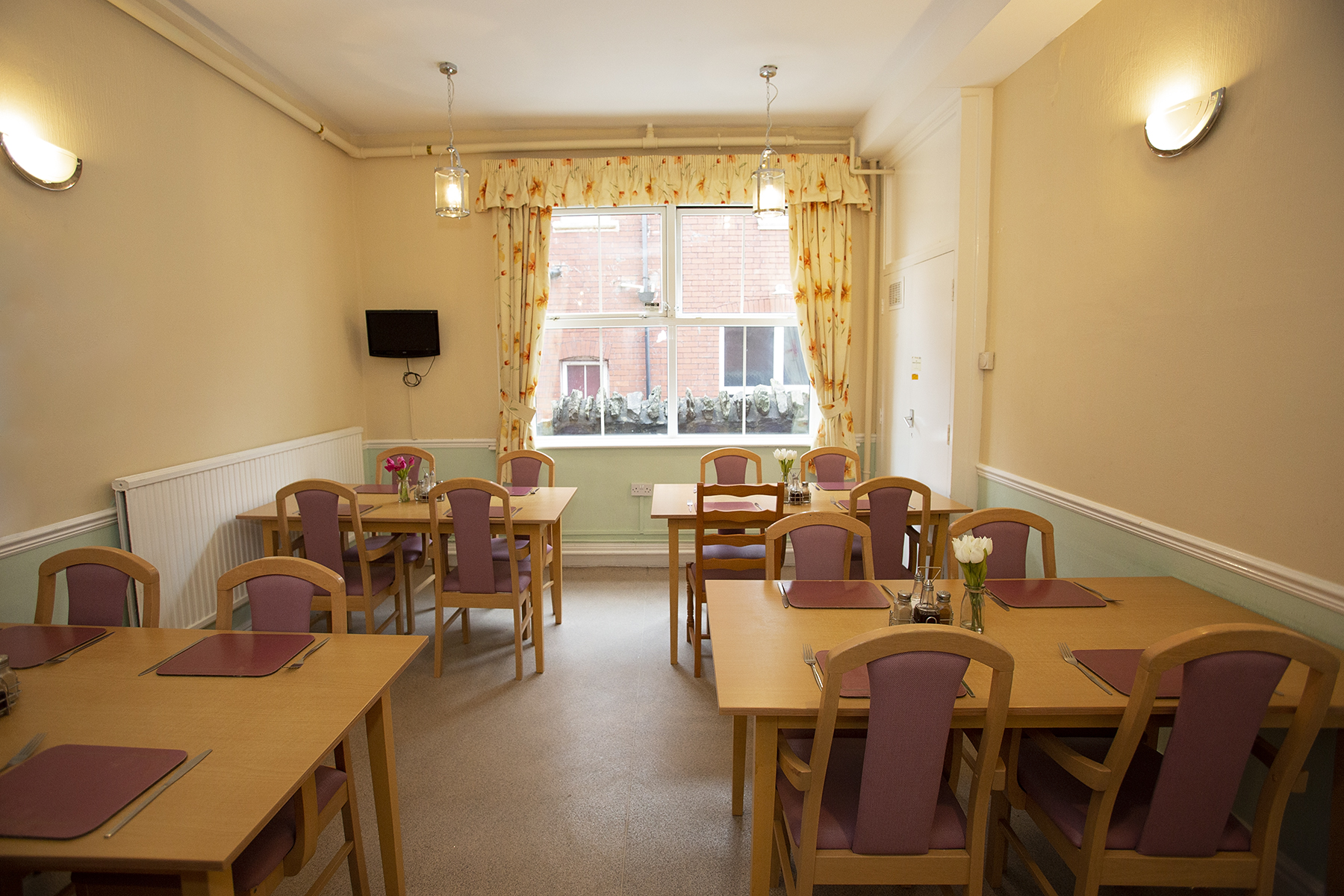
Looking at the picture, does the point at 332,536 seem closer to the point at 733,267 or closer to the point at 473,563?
the point at 473,563

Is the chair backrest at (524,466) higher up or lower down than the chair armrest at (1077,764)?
higher up

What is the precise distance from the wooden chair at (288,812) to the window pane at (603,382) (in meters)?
3.12

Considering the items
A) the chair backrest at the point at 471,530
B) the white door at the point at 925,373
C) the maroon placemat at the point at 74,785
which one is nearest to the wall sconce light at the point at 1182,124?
the white door at the point at 925,373

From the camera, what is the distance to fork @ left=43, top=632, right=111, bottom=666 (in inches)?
68.2

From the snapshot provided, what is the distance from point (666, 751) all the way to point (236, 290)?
3317 millimetres

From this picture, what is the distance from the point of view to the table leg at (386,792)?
1735 mm

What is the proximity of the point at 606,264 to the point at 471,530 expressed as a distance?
8.43 ft

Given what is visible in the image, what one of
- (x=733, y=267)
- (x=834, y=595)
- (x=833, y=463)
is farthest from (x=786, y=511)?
(x=733, y=267)

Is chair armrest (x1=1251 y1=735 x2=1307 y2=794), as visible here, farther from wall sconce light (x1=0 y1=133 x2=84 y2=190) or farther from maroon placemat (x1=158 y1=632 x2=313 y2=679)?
wall sconce light (x1=0 y1=133 x2=84 y2=190)

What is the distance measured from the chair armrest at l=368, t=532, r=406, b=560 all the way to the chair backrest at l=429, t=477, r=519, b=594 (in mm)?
391

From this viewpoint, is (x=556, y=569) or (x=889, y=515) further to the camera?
(x=556, y=569)

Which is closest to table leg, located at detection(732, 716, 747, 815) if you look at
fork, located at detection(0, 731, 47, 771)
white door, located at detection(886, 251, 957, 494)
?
fork, located at detection(0, 731, 47, 771)

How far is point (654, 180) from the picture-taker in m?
4.59

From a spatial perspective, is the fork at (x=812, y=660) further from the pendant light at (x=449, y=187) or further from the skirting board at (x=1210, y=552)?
the pendant light at (x=449, y=187)
